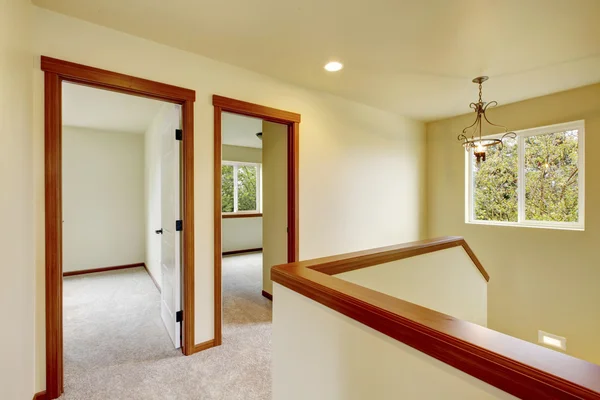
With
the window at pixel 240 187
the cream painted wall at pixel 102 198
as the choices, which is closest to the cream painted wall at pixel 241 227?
the window at pixel 240 187

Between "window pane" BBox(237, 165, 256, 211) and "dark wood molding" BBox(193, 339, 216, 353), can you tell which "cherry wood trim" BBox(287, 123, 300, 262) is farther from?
"window pane" BBox(237, 165, 256, 211)

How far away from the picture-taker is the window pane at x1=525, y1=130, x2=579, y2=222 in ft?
10.4

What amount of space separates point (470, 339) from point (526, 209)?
146 inches

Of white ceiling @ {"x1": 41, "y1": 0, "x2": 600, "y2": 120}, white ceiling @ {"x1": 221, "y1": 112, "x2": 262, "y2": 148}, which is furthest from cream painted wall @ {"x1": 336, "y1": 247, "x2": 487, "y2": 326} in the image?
white ceiling @ {"x1": 221, "y1": 112, "x2": 262, "y2": 148}

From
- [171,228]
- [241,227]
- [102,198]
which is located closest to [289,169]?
[171,228]

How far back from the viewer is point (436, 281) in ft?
7.27

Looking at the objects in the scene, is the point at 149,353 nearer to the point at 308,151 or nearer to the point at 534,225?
the point at 308,151

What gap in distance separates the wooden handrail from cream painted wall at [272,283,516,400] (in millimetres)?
35

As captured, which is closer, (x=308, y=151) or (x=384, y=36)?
(x=384, y=36)

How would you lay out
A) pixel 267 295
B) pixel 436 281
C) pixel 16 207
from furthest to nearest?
pixel 267 295
pixel 436 281
pixel 16 207

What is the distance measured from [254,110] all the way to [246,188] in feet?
14.0

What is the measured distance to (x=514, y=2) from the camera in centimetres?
171

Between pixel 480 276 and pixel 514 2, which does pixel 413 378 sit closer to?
pixel 514 2

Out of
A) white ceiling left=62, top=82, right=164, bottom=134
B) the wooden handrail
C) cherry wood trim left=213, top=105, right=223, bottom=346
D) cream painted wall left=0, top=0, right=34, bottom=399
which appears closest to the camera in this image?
the wooden handrail
